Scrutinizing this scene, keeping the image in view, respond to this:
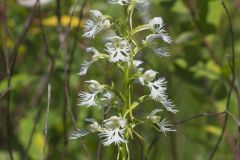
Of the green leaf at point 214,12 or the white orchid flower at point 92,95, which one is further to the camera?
the green leaf at point 214,12

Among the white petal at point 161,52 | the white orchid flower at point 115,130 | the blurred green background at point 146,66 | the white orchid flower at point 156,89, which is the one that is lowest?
the blurred green background at point 146,66

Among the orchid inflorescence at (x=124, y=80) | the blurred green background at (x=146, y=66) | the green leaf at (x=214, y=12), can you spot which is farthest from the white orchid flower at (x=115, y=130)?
the green leaf at (x=214, y=12)

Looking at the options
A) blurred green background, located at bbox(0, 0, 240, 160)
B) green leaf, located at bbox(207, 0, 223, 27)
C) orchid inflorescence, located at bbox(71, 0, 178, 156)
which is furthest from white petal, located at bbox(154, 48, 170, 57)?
green leaf, located at bbox(207, 0, 223, 27)

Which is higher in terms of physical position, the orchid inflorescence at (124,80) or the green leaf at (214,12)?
the orchid inflorescence at (124,80)

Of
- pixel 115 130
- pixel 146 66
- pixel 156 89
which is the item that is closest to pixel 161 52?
pixel 156 89

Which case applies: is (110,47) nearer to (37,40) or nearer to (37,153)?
(37,153)

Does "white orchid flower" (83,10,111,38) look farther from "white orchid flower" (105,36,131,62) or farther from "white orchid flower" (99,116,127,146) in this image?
"white orchid flower" (99,116,127,146)

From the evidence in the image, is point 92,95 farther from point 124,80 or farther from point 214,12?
point 214,12

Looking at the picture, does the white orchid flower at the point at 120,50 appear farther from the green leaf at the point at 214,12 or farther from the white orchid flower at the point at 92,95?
the green leaf at the point at 214,12

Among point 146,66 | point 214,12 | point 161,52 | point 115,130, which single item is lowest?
point 146,66
